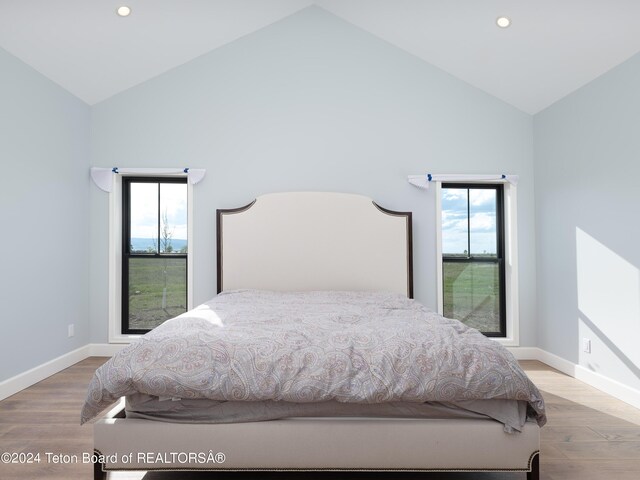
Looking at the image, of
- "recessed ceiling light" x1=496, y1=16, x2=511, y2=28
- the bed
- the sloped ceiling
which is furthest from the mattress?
"recessed ceiling light" x1=496, y1=16, x2=511, y2=28

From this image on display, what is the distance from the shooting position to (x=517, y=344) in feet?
13.8

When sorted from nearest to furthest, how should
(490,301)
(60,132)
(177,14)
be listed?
(177,14)
(60,132)
(490,301)

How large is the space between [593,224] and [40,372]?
4.43m

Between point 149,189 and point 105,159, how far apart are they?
0.47 meters

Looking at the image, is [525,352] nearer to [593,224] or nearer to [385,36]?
[593,224]

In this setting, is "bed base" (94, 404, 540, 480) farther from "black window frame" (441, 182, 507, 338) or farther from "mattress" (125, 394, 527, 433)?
"black window frame" (441, 182, 507, 338)

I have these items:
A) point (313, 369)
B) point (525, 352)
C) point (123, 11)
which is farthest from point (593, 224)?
point (123, 11)

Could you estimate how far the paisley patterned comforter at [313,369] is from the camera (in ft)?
5.68

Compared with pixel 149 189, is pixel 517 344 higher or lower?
lower

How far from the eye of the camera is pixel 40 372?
Result: 3.52 metres

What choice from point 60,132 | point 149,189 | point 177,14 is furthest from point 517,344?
point 60,132

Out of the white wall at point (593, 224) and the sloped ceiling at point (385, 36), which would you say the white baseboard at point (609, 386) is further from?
the sloped ceiling at point (385, 36)

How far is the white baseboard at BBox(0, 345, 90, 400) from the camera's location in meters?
3.15

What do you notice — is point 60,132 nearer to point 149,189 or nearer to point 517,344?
point 149,189
